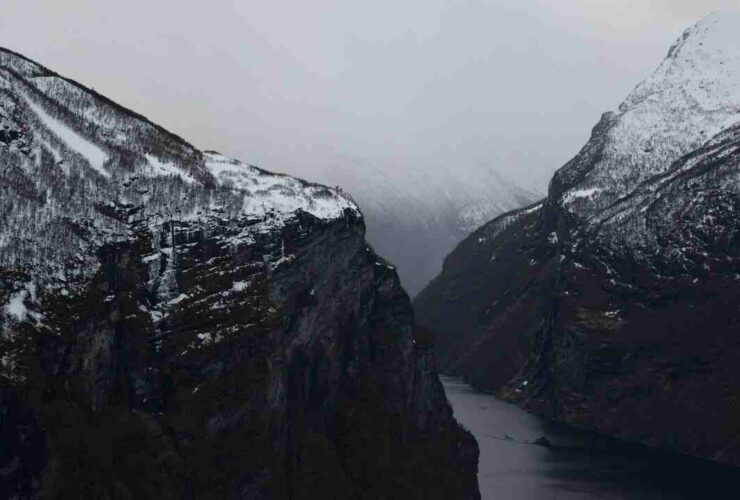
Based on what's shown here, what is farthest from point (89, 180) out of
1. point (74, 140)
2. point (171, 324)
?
point (171, 324)

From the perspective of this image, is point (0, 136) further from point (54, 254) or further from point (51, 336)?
point (51, 336)

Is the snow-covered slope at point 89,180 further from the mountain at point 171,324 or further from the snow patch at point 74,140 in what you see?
the mountain at point 171,324

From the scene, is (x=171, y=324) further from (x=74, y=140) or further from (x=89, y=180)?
(x=74, y=140)

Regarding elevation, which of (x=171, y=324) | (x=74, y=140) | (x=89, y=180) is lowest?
(x=171, y=324)

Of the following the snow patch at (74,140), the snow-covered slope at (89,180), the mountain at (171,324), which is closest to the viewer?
the mountain at (171,324)

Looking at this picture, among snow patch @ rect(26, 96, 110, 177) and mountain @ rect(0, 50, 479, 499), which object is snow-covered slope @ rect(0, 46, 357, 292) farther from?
mountain @ rect(0, 50, 479, 499)

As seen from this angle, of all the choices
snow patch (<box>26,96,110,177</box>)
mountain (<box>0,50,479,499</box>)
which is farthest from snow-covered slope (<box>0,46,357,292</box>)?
mountain (<box>0,50,479,499</box>)

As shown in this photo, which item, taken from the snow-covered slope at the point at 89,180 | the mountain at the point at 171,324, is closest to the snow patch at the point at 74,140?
the snow-covered slope at the point at 89,180

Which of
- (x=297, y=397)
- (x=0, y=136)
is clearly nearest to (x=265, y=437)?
(x=297, y=397)
